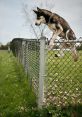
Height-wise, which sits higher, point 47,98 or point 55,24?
point 55,24

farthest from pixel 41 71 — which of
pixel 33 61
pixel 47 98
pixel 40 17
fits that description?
pixel 40 17

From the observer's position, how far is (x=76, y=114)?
7500mm

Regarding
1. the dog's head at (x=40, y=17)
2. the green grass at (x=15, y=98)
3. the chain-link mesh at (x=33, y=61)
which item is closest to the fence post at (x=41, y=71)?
the green grass at (x=15, y=98)

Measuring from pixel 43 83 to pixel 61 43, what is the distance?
2.95 ft

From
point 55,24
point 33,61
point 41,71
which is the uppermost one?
point 55,24

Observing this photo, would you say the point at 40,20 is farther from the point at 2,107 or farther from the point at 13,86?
the point at 2,107

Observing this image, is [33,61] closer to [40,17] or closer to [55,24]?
[40,17]

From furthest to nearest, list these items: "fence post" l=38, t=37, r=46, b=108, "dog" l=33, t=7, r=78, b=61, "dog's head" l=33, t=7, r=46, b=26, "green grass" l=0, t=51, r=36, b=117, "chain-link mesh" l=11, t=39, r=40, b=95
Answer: "dog" l=33, t=7, r=78, b=61 < "dog's head" l=33, t=7, r=46, b=26 < "chain-link mesh" l=11, t=39, r=40, b=95 < "green grass" l=0, t=51, r=36, b=117 < "fence post" l=38, t=37, r=46, b=108

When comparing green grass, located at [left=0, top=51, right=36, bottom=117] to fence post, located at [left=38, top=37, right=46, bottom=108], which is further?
green grass, located at [left=0, top=51, right=36, bottom=117]

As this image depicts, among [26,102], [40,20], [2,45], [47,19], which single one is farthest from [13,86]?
[2,45]

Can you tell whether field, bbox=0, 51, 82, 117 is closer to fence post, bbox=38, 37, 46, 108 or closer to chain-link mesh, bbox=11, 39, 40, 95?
chain-link mesh, bbox=11, 39, 40, 95

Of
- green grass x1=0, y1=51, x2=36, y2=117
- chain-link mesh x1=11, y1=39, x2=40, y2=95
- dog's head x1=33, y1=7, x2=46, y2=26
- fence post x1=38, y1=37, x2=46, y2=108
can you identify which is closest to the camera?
fence post x1=38, y1=37, x2=46, y2=108

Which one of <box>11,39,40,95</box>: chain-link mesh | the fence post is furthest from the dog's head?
the fence post

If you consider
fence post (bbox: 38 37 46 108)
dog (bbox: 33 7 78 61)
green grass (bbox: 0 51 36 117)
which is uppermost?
dog (bbox: 33 7 78 61)
